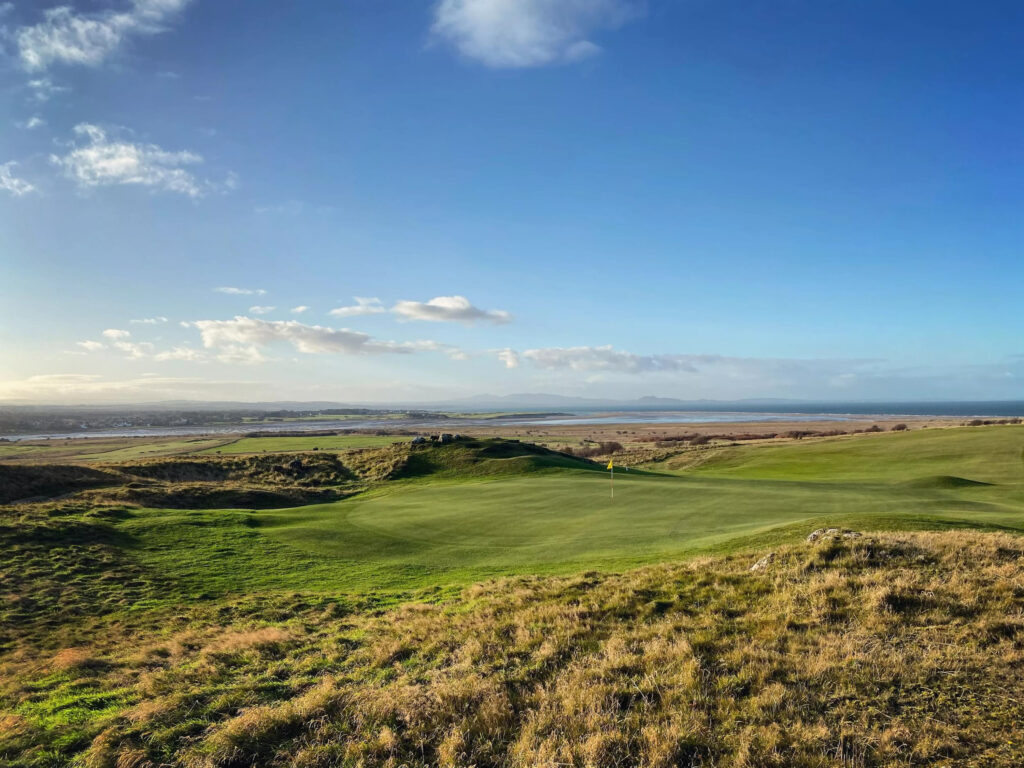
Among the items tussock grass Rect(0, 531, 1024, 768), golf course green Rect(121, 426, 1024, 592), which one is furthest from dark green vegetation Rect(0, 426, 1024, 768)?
golf course green Rect(121, 426, 1024, 592)

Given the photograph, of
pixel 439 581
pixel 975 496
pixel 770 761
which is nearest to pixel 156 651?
pixel 439 581

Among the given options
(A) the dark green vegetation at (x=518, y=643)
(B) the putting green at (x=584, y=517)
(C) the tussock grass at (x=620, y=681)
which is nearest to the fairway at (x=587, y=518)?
(B) the putting green at (x=584, y=517)

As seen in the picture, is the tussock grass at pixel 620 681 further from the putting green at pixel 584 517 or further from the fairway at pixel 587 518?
the putting green at pixel 584 517

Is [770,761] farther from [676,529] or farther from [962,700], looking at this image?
[676,529]

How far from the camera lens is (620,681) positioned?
683cm

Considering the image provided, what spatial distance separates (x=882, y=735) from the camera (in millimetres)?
5301

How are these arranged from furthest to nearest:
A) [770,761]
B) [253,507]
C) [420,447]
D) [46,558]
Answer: [420,447] → [253,507] → [46,558] → [770,761]

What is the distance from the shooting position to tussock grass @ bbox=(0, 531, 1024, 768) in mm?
5545

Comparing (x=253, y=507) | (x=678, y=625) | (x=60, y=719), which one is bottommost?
(x=253, y=507)

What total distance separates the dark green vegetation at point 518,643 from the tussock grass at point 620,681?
0.11ft

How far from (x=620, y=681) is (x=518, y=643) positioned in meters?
2.18

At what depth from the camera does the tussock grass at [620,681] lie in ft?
18.2

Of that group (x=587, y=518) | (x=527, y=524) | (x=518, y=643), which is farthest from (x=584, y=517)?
(x=518, y=643)

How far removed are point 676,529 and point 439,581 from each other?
9.88m
